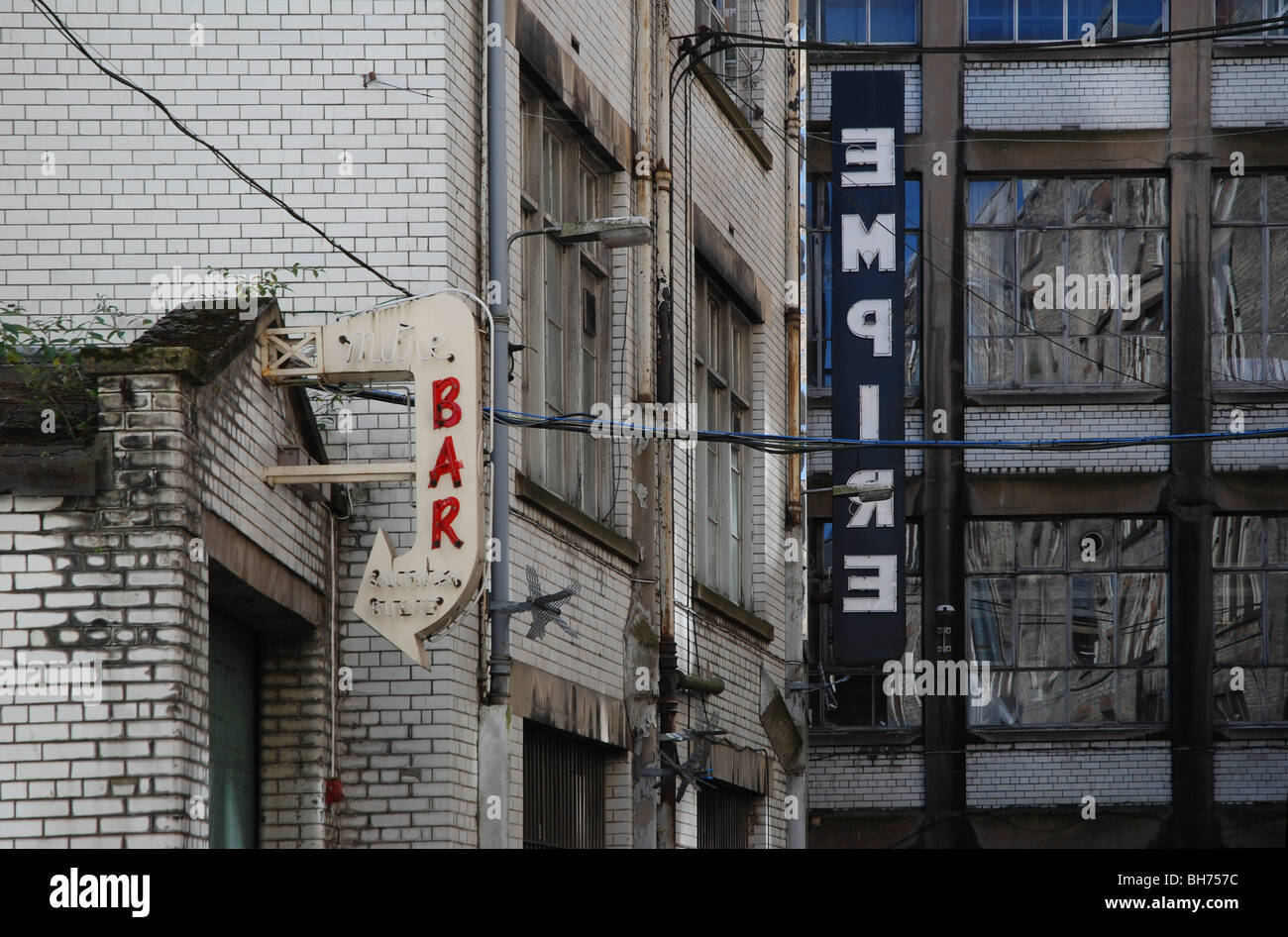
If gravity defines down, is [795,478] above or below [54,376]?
above

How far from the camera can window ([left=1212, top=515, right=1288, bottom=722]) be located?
90.4ft

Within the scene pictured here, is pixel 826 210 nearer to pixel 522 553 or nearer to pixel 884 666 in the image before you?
pixel 884 666

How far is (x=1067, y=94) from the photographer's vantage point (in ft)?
94.2

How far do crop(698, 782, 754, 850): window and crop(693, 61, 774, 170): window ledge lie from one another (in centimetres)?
680

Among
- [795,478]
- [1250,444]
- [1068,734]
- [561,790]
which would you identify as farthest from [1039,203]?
[561,790]

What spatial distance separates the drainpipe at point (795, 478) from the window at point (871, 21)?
5284mm

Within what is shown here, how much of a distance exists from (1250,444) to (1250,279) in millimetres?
2431

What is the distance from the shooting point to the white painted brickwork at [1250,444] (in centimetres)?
2766

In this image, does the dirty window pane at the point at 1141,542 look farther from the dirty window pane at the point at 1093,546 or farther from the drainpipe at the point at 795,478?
the drainpipe at the point at 795,478

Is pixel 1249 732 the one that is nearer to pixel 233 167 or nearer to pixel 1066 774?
pixel 1066 774

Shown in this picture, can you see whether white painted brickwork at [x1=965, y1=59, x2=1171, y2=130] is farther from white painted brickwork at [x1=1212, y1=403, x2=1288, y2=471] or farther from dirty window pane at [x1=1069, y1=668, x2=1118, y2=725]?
dirty window pane at [x1=1069, y1=668, x2=1118, y2=725]

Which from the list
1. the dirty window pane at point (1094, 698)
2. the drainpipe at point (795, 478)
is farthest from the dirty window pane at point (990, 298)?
the drainpipe at point (795, 478)

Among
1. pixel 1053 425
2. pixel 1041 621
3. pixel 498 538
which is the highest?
pixel 1053 425
